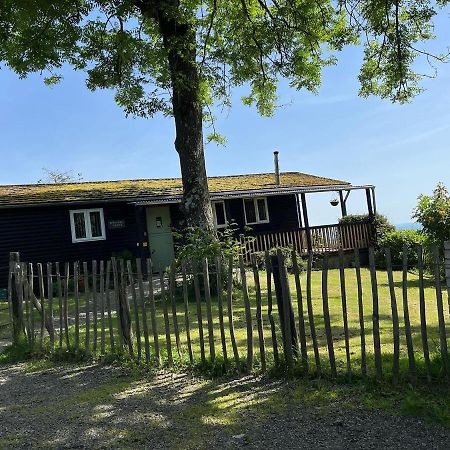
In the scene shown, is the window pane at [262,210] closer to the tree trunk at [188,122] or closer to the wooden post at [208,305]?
the tree trunk at [188,122]

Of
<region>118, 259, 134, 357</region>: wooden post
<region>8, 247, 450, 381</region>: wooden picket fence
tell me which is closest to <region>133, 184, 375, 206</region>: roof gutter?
<region>8, 247, 450, 381</region>: wooden picket fence

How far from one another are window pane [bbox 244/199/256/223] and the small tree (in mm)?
9390

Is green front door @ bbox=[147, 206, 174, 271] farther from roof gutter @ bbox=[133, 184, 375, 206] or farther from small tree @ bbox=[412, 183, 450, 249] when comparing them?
small tree @ bbox=[412, 183, 450, 249]

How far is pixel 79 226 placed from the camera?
20000mm

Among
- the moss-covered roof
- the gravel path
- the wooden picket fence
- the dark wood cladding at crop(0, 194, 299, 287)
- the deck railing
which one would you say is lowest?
the gravel path

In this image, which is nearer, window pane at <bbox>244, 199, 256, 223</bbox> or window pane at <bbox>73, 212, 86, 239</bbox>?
window pane at <bbox>73, 212, 86, 239</bbox>

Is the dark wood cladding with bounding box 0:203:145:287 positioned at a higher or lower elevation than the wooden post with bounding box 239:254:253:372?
higher

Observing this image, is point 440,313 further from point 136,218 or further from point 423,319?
point 136,218

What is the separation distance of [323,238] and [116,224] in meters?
8.63

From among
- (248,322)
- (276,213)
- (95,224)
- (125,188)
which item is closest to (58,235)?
(95,224)

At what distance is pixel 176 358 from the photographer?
6.55 m

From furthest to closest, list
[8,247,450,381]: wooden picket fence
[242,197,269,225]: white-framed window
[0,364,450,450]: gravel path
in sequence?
[242,197,269,225]: white-framed window < [8,247,450,381]: wooden picket fence < [0,364,450,450]: gravel path

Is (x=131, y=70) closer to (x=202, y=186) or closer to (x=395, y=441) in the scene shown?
(x=202, y=186)

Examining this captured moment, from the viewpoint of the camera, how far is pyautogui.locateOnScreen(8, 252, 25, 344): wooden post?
8367 mm
